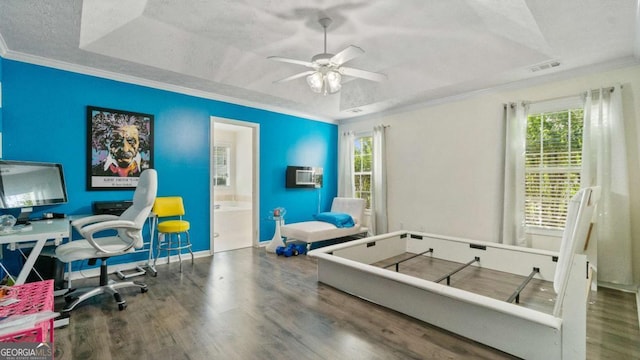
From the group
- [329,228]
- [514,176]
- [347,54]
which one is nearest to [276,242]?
[329,228]

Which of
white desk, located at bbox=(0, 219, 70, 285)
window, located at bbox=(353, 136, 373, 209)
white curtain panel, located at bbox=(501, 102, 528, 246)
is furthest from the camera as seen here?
window, located at bbox=(353, 136, 373, 209)

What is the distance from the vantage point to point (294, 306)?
2584 millimetres

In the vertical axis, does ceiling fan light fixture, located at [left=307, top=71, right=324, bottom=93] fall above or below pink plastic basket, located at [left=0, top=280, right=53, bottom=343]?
above

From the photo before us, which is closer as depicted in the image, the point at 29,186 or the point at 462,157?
the point at 29,186

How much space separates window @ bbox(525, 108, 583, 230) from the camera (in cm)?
343

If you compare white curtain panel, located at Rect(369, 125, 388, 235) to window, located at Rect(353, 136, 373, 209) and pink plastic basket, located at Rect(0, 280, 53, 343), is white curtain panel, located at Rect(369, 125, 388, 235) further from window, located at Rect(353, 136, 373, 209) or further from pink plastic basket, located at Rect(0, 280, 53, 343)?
pink plastic basket, located at Rect(0, 280, 53, 343)

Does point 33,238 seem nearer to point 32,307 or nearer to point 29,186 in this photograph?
point 32,307

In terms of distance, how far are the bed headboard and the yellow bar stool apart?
278cm

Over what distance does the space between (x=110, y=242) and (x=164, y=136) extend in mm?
1732

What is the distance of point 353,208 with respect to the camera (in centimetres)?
538

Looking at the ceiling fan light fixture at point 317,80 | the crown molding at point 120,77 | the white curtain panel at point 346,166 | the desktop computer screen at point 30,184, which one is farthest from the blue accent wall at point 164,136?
the ceiling fan light fixture at point 317,80

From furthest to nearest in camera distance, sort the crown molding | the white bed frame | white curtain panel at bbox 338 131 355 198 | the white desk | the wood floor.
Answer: white curtain panel at bbox 338 131 355 198, the crown molding, the white desk, the wood floor, the white bed frame

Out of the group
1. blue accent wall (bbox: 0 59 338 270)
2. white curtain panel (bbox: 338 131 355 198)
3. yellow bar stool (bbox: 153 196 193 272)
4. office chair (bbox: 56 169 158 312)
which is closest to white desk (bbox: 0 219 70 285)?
office chair (bbox: 56 169 158 312)

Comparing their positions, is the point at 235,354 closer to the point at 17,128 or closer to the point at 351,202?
the point at 17,128
